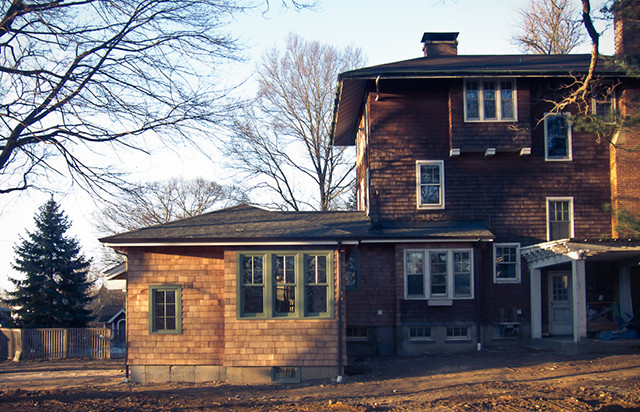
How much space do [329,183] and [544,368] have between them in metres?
21.8

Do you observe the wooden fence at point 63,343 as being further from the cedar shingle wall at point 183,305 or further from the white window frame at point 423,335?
the white window frame at point 423,335

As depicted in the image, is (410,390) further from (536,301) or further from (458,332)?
(536,301)

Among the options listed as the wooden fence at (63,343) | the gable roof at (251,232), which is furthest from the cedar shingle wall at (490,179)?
the wooden fence at (63,343)

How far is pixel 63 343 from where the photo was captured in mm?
25234

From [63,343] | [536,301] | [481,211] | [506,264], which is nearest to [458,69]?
[481,211]

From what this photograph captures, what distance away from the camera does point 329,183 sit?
3538 centimetres

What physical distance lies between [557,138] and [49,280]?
2440 cm

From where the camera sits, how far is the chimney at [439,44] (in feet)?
81.0

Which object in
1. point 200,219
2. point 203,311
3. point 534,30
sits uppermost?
point 534,30

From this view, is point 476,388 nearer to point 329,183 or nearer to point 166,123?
point 166,123

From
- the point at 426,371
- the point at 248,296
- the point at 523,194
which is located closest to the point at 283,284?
the point at 248,296

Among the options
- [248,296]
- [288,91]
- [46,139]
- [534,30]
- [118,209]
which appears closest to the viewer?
[46,139]

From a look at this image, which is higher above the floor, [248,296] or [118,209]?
[118,209]

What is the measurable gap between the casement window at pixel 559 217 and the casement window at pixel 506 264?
1.36 metres
